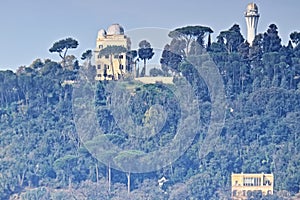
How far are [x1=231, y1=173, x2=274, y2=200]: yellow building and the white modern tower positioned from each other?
5595 millimetres

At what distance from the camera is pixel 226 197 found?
93.7 ft

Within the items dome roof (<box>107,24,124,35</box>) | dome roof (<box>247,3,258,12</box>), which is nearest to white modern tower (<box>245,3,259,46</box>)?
dome roof (<box>247,3,258,12</box>)

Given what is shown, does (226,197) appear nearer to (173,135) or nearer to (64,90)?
(173,135)

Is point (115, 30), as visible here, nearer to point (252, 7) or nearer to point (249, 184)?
point (252, 7)

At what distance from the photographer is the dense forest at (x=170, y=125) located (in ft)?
95.2

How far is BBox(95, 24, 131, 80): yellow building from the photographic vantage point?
1286 inches

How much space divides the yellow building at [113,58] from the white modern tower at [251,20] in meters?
2.62

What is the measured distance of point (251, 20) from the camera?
1348 inches

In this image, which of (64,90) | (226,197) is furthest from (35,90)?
(226,197)

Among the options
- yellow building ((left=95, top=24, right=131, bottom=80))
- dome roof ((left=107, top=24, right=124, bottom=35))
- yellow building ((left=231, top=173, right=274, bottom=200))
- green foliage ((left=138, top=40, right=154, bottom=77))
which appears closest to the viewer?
yellow building ((left=231, top=173, right=274, bottom=200))

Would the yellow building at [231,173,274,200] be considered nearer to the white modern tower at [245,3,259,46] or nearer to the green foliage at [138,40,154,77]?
the green foliage at [138,40,154,77]

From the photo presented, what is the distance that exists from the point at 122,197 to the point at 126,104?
2743 millimetres

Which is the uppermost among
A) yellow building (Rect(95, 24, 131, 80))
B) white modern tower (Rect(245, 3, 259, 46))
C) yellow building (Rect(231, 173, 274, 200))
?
white modern tower (Rect(245, 3, 259, 46))

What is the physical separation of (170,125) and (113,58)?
2934mm
